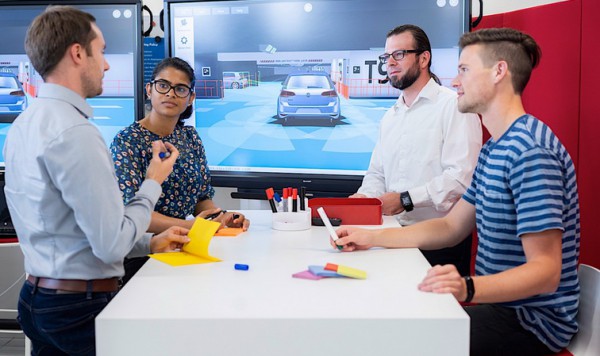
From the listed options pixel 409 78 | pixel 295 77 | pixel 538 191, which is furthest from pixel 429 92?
pixel 538 191

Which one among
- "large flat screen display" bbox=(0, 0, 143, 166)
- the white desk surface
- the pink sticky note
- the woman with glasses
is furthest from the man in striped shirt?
"large flat screen display" bbox=(0, 0, 143, 166)

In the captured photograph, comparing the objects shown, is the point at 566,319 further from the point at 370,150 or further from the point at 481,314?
the point at 370,150

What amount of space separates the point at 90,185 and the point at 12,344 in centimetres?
289

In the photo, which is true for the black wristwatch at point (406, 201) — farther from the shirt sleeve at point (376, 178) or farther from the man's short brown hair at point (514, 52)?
the man's short brown hair at point (514, 52)

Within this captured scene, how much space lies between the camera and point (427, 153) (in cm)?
301

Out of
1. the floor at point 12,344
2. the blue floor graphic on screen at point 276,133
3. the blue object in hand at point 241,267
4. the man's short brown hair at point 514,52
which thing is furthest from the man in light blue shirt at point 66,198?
the floor at point 12,344

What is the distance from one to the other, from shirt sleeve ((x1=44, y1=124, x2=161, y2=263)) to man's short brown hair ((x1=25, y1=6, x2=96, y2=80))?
237 mm

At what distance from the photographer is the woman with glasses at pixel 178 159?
2457 mm

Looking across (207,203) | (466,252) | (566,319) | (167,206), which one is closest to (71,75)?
(167,206)

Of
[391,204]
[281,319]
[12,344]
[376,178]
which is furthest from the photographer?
[12,344]

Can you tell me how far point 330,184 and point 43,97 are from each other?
212 cm

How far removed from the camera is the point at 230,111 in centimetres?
380

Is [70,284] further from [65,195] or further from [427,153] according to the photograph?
[427,153]

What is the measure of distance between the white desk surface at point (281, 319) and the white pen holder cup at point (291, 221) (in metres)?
0.66
